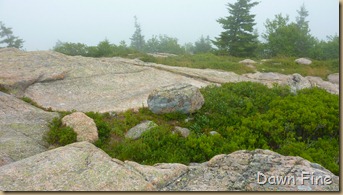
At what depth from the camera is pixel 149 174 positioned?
6.65 m

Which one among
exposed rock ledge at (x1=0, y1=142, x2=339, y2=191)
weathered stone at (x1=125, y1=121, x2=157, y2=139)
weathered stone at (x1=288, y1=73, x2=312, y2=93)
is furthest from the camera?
weathered stone at (x1=288, y1=73, x2=312, y2=93)

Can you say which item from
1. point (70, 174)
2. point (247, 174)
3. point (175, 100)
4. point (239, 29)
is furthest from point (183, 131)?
point (239, 29)

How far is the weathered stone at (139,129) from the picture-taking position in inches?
446

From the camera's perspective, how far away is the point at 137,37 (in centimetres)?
10556

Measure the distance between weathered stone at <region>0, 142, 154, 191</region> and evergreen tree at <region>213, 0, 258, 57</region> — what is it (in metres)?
41.1

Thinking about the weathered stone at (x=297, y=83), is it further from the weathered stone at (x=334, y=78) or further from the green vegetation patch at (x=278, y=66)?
the weathered stone at (x=334, y=78)

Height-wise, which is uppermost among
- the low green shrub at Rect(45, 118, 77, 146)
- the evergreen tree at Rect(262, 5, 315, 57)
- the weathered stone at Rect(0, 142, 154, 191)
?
the evergreen tree at Rect(262, 5, 315, 57)

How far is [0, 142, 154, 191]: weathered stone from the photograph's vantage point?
6.12 metres

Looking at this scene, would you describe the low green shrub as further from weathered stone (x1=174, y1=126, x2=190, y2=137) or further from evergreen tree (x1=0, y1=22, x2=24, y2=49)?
evergreen tree (x1=0, y1=22, x2=24, y2=49)

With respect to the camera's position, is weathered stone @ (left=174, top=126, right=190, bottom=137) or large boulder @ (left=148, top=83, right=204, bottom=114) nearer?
weathered stone @ (left=174, top=126, right=190, bottom=137)

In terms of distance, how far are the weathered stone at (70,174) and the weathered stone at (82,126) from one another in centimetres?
332

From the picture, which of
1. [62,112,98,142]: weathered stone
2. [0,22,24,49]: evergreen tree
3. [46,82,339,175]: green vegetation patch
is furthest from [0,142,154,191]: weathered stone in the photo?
[0,22,24,49]: evergreen tree

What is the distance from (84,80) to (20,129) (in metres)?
8.01

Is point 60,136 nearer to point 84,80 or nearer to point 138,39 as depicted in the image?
point 84,80
